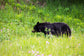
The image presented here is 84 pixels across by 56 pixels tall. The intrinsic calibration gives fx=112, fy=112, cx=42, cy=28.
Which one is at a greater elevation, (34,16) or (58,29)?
(34,16)

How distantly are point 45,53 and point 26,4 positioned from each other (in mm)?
7538

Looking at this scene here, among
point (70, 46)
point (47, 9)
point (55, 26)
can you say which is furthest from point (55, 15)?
point (70, 46)

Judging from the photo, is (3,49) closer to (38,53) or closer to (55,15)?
(38,53)

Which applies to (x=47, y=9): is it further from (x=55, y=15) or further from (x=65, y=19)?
(x=65, y=19)

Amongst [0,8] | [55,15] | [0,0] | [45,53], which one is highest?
[0,0]

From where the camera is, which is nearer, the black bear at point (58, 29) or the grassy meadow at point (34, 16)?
the black bear at point (58, 29)

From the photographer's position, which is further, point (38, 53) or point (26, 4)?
point (26, 4)

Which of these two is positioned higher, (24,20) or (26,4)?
(26,4)

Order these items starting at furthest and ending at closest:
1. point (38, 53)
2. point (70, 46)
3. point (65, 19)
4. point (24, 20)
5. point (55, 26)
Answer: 1. point (65, 19)
2. point (24, 20)
3. point (55, 26)
4. point (70, 46)
5. point (38, 53)

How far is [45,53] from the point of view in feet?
11.0

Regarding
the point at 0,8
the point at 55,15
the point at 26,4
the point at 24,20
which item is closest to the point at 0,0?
the point at 0,8

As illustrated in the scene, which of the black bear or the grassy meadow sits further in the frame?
the grassy meadow

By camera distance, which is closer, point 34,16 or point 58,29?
point 58,29

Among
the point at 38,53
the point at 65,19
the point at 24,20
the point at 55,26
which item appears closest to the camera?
the point at 38,53
